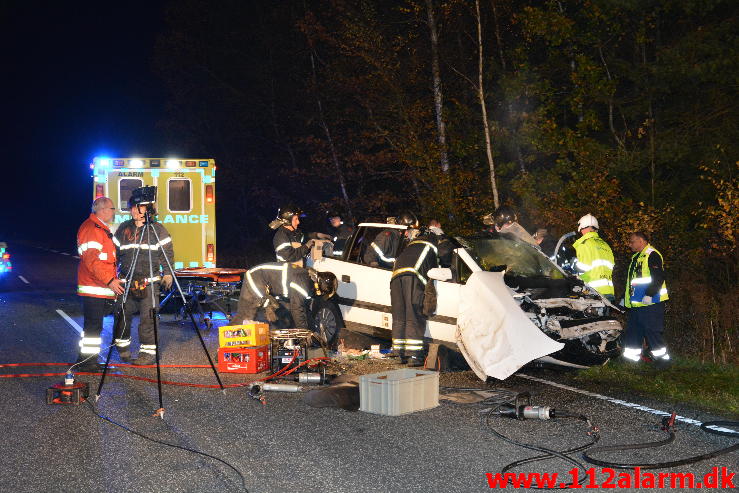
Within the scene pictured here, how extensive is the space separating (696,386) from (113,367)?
6.62 meters

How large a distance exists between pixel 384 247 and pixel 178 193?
6.08 meters

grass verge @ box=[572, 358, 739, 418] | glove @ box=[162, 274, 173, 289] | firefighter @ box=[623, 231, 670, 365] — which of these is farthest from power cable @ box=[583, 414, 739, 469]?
glove @ box=[162, 274, 173, 289]

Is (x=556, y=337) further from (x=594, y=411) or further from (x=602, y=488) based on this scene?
(x=602, y=488)

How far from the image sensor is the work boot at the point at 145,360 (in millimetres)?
10630

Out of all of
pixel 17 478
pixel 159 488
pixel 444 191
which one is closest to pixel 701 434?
pixel 159 488

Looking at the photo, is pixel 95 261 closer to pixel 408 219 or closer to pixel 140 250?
pixel 140 250

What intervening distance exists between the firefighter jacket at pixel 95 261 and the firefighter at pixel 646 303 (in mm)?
6305

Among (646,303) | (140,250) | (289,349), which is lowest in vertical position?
(289,349)

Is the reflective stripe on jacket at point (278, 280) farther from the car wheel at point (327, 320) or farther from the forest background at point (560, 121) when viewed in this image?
Result: the forest background at point (560, 121)

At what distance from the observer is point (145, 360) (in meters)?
10.7

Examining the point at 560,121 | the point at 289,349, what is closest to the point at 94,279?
the point at 289,349

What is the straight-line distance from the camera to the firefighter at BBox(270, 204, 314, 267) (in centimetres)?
1137

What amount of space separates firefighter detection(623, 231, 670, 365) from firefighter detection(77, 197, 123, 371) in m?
6.20

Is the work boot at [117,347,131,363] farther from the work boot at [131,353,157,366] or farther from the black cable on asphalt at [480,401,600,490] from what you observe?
the black cable on asphalt at [480,401,600,490]
